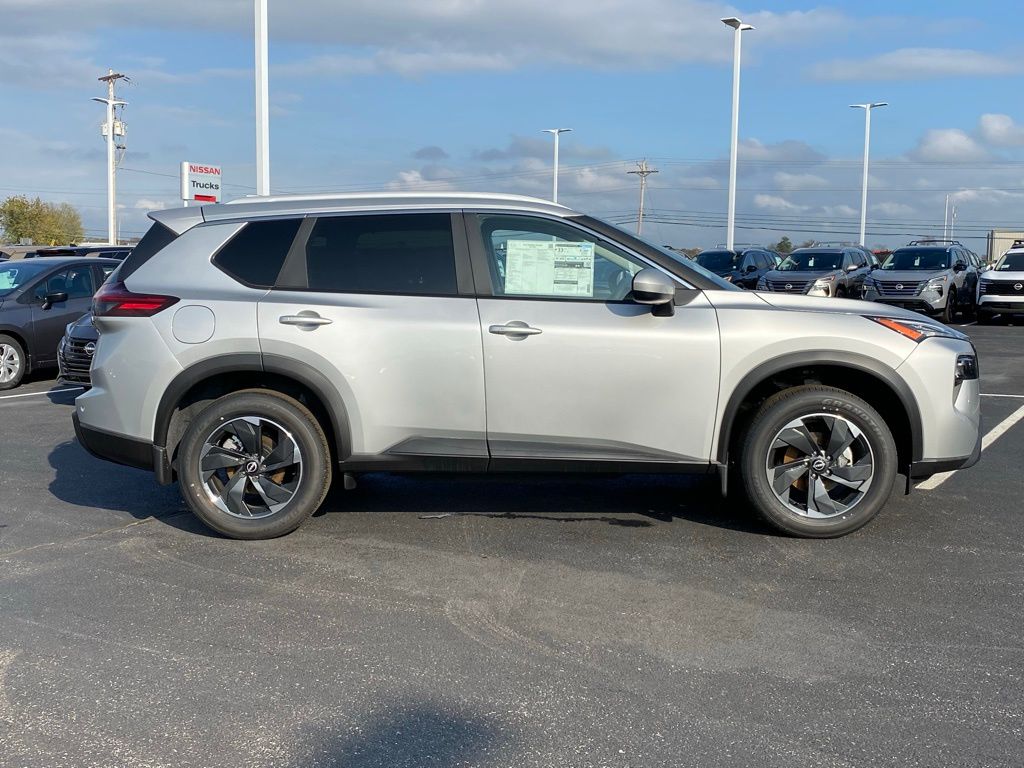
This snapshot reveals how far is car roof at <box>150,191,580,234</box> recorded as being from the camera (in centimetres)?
540

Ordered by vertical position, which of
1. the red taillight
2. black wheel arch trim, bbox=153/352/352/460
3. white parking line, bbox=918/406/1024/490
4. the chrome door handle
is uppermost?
the red taillight

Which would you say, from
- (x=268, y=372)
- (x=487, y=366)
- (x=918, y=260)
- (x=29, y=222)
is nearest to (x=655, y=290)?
(x=487, y=366)

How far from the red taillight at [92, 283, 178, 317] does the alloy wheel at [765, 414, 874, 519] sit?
10.9 feet

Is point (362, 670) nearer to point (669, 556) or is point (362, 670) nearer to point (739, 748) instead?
point (739, 748)

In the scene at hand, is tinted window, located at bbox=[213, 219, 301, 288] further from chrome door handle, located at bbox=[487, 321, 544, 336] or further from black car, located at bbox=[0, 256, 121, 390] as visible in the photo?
black car, located at bbox=[0, 256, 121, 390]

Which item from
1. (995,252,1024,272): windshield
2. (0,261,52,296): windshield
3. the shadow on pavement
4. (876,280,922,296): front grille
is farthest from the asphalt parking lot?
(995,252,1024,272): windshield

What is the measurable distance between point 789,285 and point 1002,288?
4.60 m

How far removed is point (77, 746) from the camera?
125 inches

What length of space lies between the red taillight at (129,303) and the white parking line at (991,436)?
4837 mm

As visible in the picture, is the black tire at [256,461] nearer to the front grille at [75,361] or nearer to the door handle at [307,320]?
the door handle at [307,320]

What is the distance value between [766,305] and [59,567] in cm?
382

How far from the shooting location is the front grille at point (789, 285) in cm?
2326

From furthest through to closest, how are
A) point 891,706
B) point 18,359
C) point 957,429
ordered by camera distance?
point 18,359, point 957,429, point 891,706

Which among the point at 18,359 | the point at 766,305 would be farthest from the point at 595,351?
the point at 18,359
